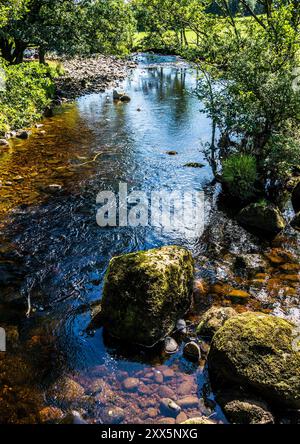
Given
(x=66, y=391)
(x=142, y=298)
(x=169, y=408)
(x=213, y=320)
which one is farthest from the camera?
(x=213, y=320)

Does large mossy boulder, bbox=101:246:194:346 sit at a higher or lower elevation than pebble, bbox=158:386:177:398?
higher

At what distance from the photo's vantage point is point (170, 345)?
6754mm

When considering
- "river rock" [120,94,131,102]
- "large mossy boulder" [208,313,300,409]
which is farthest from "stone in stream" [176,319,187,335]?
"river rock" [120,94,131,102]

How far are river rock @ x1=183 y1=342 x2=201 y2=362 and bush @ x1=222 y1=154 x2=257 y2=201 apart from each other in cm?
726

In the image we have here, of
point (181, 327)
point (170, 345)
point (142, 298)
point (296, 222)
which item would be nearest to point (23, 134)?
point (296, 222)

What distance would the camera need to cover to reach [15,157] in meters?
16.2

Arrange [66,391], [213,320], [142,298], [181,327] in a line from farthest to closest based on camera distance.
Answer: [181,327], [213,320], [142,298], [66,391]

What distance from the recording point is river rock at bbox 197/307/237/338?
6881 millimetres

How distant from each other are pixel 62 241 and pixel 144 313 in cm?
450

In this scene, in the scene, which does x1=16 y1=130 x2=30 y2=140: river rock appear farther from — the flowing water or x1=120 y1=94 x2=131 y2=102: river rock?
x1=120 y1=94 x2=131 y2=102: river rock

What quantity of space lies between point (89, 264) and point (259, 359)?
507 cm

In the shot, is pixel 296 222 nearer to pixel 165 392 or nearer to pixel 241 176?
pixel 241 176

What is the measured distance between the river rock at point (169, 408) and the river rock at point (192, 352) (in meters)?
0.96

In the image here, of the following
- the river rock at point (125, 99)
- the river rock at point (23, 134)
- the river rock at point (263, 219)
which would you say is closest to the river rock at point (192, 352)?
the river rock at point (263, 219)
